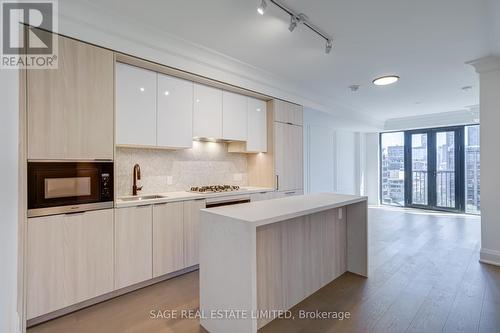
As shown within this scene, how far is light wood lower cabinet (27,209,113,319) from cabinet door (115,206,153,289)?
0.08m

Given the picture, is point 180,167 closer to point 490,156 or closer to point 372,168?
point 490,156

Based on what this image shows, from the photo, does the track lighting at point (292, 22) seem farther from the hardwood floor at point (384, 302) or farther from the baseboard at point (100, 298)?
the baseboard at point (100, 298)

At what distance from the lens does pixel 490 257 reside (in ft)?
10.9

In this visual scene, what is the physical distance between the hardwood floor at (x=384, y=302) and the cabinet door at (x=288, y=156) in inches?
65.2

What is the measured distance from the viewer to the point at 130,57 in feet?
8.54

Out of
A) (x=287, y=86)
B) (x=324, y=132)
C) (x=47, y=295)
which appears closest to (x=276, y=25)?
(x=287, y=86)

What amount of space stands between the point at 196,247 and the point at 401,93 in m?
4.66

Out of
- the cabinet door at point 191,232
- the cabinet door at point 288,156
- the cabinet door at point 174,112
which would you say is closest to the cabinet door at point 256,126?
the cabinet door at point 288,156

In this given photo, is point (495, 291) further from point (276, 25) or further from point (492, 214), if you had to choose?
point (276, 25)

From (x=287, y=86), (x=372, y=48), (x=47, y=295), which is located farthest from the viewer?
(x=287, y=86)

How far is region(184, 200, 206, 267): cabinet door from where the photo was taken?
3.03 m

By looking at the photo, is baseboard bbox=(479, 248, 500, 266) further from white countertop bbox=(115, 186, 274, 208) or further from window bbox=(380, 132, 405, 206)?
window bbox=(380, 132, 405, 206)

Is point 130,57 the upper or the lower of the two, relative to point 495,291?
upper

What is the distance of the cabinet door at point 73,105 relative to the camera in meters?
2.08
